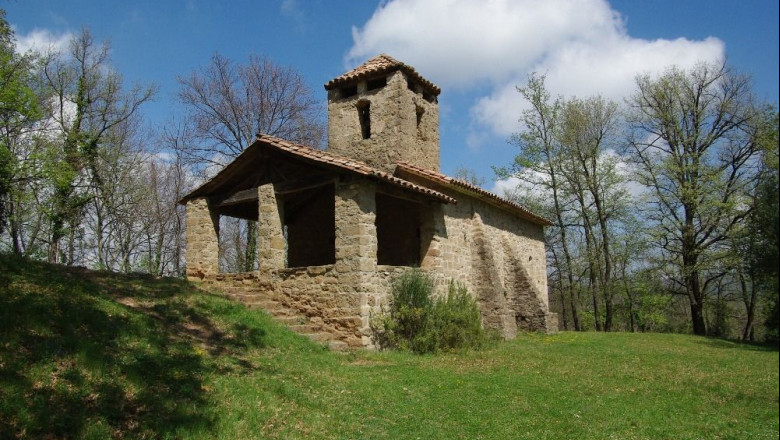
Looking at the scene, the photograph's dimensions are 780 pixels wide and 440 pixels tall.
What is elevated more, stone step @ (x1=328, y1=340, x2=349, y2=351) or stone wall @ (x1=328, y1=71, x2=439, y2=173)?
stone wall @ (x1=328, y1=71, x2=439, y2=173)

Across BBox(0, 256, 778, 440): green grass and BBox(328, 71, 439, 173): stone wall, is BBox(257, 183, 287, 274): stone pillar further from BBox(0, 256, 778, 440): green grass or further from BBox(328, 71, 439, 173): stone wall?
BBox(328, 71, 439, 173): stone wall

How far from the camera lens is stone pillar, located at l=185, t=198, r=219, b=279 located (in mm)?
14219

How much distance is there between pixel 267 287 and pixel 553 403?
24.6 feet

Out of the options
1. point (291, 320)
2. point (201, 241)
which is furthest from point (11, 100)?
point (291, 320)

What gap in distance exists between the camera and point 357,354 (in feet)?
32.8

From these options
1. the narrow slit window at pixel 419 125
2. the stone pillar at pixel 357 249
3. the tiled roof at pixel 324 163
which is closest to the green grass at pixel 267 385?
the stone pillar at pixel 357 249

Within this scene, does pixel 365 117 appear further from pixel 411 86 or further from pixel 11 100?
pixel 11 100

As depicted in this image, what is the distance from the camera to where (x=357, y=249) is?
10.9 metres

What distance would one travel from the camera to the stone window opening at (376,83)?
15.9 metres

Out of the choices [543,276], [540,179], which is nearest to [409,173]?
[543,276]

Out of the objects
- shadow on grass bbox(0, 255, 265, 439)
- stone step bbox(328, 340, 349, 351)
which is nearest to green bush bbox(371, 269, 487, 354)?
stone step bbox(328, 340, 349, 351)

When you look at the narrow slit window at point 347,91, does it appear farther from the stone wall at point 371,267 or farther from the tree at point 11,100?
the tree at point 11,100

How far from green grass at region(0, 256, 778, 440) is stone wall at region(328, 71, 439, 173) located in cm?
686

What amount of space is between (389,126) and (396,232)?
129 inches
